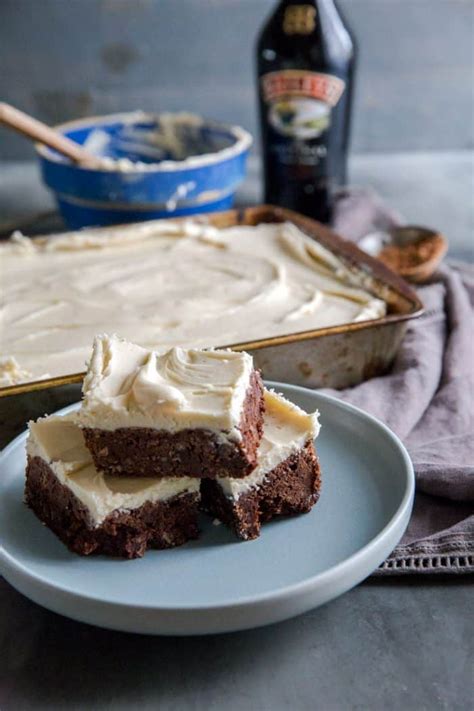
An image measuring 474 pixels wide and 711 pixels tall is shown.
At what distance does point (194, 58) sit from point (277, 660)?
7.15 feet

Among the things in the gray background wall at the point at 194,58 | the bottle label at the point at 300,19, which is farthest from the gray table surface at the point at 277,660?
the gray background wall at the point at 194,58

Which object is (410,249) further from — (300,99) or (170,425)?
(170,425)

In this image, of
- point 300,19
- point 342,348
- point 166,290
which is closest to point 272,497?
point 342,348

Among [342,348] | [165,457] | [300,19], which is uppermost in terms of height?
[300,19]

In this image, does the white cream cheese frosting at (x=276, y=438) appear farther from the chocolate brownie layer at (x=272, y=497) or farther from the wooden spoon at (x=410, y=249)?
the wooden spoon at (x=410, y=249)

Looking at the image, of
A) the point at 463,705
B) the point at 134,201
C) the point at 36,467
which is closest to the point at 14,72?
the point at 134,201

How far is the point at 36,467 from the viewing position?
1014mm

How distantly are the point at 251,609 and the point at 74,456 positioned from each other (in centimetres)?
28

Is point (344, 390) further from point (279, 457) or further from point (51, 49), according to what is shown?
point (51, 49)

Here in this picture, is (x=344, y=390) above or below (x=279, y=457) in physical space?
below

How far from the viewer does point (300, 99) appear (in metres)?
1.97

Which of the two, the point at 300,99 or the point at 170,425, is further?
the point at 300,99

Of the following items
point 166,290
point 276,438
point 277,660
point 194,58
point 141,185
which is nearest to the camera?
point 277,660

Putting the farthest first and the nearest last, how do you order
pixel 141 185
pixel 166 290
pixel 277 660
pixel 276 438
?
pixel 141 185, pixel 166 290, pixel 276 438, pixel 277 660
